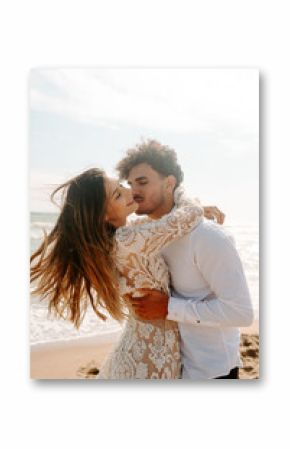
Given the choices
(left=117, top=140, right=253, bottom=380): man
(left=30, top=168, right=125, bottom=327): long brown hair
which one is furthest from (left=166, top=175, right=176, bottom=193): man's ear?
(left=30, top=168, right=125, bottom=327): long brown hair

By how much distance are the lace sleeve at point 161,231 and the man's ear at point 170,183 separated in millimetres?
195

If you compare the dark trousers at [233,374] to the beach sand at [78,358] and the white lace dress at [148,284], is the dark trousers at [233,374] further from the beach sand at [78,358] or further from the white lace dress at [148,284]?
the white lace dress at [148,284]

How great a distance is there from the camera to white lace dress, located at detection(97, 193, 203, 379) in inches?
87.3

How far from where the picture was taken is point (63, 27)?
102 inches

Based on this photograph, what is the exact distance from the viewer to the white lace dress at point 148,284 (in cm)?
222

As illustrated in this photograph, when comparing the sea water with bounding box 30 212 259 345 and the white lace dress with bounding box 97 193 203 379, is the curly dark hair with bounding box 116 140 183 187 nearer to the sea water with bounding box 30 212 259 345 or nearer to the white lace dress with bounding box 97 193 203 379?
the white lace dress with bounding box 97 193 203 379

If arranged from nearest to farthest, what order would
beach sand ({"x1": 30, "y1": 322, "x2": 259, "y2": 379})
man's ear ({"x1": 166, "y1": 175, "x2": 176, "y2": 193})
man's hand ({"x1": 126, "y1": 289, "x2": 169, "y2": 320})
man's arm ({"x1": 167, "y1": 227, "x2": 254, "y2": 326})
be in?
man's arm ({"x1": 167, "y1": 227, "x2": 254, "y2": 326}) < man's hand ({"x1": 126, "y1": 289, "x2": 169, "y2": 320}) < man's ear ({"x1": 166, "y1": 175, "x2": 176, "y2": 193}) < beach sand ({"x1": 30, "y1": 322, "x2": 259, "y2": 379})

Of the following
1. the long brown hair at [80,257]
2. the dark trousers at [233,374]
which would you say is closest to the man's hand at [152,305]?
the long brown hair at [80,257]

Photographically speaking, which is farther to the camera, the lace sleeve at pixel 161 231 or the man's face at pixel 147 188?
the man's face at pixel 147 188

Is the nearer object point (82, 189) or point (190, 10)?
point (82, 189)

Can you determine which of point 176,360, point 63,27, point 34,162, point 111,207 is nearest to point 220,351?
point 176,360

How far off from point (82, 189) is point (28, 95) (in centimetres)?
51

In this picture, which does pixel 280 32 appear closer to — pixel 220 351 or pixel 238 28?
pixel 238 28

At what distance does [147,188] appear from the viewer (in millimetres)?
2422
